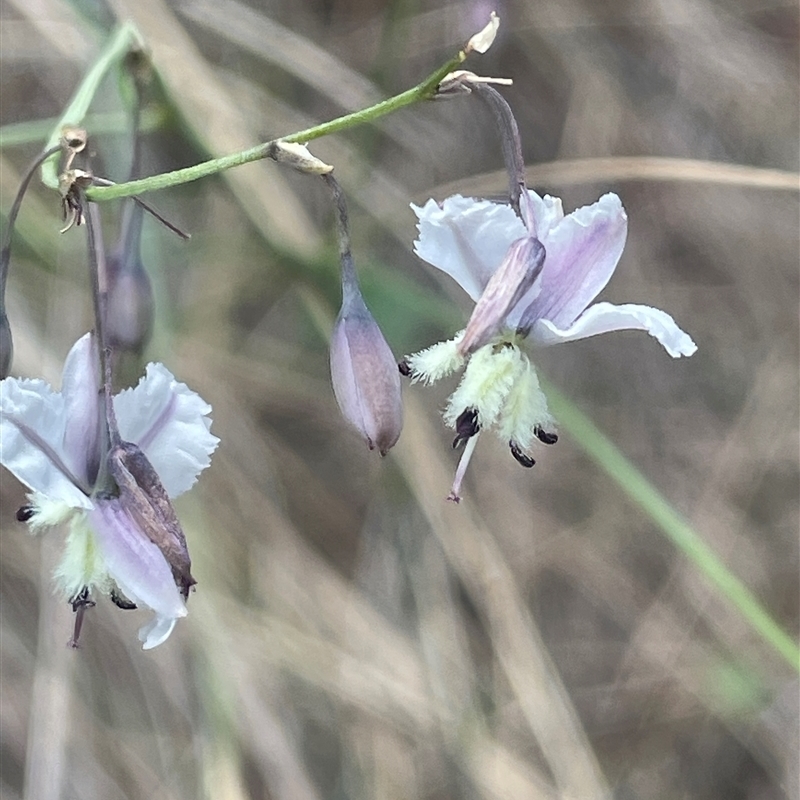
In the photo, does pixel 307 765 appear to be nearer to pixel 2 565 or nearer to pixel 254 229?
pixel 2 565

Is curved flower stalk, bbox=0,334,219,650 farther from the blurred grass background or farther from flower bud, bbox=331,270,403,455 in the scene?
the blurred grass background

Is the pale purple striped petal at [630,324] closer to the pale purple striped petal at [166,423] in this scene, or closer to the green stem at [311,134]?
the green stem at [311,134]

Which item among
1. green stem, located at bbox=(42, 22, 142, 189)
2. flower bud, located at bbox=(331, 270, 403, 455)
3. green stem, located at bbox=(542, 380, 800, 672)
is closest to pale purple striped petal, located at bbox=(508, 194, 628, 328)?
flower bud, located at bbox=(331, 270, 403, 455)

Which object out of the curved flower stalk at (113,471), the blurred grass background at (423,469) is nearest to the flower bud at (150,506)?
the curved flower stalk at (113,471)

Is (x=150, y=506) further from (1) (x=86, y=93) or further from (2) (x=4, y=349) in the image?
(1) (x=86, y=93)

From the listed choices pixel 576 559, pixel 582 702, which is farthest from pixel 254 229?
pixel 582 702

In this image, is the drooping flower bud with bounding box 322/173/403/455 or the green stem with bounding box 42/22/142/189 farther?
the green stem with bounding box 42/22/142/189

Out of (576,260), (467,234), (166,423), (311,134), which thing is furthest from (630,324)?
(166,423)
